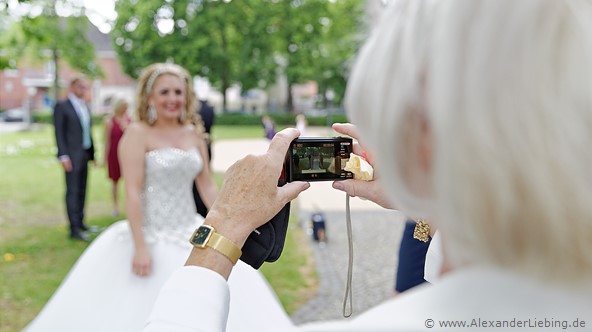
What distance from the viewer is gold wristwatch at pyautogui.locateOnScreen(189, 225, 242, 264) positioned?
49.4 inches

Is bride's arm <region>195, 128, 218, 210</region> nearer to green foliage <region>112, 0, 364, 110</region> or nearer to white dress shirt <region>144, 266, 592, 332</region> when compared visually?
white dress shirt <region>144, 266, 592, 332</region>

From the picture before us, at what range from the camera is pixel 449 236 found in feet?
2.46

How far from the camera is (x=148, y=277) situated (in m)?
3.61

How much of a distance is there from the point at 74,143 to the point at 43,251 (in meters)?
1.43

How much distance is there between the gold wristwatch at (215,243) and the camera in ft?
4.11

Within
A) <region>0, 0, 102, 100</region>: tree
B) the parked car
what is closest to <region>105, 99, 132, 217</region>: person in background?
<region>0, 0, 102, 100</region>: tree

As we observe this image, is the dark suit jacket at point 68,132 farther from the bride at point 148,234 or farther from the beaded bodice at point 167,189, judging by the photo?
the beaded bodice at point 167,189

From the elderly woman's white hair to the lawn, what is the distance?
417 centimetres

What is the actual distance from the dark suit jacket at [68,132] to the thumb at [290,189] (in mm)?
6422

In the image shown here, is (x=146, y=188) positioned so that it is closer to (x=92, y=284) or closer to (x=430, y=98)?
(x=92, y=284)

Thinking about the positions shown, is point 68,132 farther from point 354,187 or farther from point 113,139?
point 354,187

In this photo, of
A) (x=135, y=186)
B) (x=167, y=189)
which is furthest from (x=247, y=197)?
(x=167, y=189)

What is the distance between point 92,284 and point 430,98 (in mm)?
3529

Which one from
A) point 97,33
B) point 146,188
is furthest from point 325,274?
point 97,33
